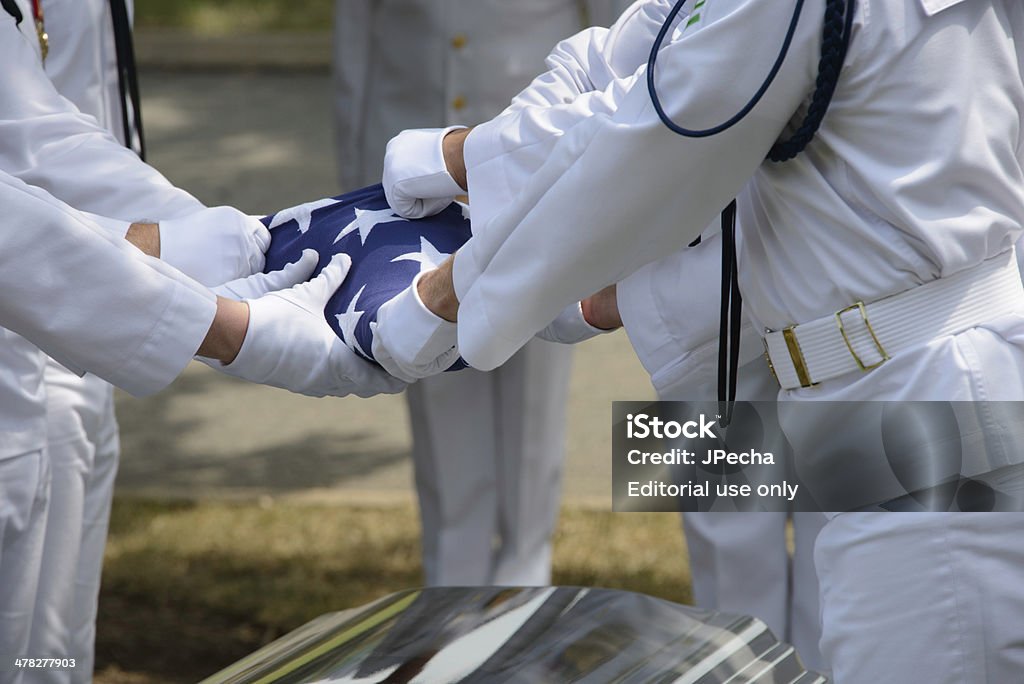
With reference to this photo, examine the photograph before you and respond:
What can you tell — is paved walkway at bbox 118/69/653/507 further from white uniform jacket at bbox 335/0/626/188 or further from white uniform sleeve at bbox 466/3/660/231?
white uniform sleeve at bbox 466/3/660/231

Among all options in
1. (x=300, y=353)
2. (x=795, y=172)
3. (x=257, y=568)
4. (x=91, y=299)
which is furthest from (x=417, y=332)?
(x=257, y=568)

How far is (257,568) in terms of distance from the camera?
3504mm

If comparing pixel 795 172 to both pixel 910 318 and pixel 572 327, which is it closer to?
pixel 910 318

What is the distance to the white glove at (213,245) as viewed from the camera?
195cm

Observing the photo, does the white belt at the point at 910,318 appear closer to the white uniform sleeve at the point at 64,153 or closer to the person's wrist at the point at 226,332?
the person's wrist at the point at 226,332

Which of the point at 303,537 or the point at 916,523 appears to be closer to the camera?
the point at 916,523

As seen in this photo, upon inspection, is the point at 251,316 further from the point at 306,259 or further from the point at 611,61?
the point at 611,61

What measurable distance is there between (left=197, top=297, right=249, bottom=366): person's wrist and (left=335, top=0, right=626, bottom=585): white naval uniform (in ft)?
4.43

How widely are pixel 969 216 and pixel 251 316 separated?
0.88 metres

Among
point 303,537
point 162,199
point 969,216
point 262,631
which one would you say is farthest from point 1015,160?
point 303,537

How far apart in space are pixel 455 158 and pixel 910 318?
27.7 inches

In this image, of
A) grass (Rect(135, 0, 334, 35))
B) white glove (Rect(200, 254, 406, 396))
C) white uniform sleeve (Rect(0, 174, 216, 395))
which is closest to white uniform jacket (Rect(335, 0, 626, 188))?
white glove (Rect(200, 254, 406, 396))

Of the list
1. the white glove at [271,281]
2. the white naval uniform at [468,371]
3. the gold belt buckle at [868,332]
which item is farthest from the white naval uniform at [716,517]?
the white naval uniform at [468,371]

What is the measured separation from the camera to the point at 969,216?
55.9 inches
